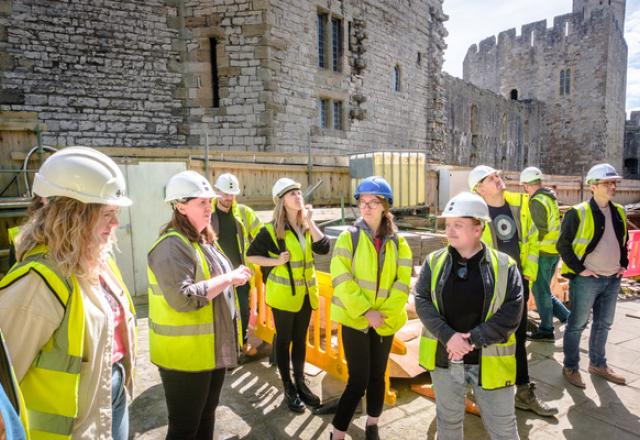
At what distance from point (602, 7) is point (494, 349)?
36.4 meters

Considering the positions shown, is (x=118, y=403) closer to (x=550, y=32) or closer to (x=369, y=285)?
(x=369, y=285)

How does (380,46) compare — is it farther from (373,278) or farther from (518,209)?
(373,278)

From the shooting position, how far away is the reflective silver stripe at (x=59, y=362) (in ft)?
4.61

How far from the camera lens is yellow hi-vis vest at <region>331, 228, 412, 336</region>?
2701mm

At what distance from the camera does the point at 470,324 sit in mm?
2336

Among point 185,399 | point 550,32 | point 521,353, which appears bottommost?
point 521,353

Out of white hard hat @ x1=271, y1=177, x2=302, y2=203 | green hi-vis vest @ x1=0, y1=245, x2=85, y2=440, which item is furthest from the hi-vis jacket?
white hard hat @ x1=271, y1=177, x2=302, y2=203

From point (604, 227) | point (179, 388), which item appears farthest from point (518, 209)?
point (179, 388)

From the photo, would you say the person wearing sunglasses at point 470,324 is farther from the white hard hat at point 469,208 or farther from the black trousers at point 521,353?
the black trousers at point 521,353

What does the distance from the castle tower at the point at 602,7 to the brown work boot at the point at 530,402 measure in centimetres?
3508

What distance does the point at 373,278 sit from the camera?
2736 millimetres

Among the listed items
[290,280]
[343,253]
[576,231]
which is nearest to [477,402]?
[343,253]

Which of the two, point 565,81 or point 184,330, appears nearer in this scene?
point 184,330

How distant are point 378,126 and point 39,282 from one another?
15397 mm
